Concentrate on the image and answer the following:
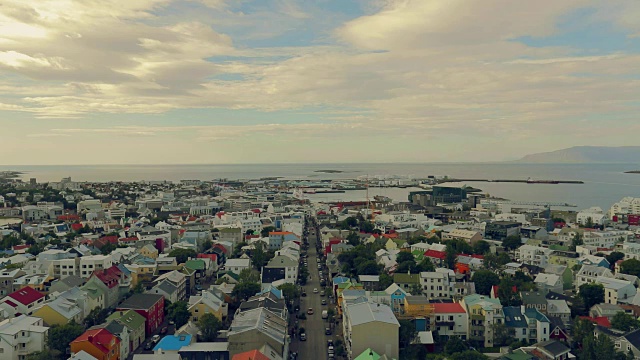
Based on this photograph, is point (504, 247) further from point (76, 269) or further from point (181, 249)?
point (76, 269)

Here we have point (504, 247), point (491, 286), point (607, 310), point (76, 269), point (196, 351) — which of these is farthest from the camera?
point (504, 247)

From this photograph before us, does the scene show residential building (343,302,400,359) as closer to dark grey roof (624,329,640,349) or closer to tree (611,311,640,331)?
dark grey roof (624,329,640,349)

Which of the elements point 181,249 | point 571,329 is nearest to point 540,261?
point 571,329

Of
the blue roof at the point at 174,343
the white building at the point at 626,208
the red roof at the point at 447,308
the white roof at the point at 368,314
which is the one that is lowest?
the blue roof at the point at 174,343

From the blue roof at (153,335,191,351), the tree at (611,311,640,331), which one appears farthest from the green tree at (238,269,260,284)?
the tree at (611,311,640,331)

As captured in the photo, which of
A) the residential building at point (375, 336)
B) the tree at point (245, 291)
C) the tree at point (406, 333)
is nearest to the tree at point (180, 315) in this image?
the tree at point (245, 291)

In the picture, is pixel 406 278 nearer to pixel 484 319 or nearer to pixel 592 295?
pixel 484 319

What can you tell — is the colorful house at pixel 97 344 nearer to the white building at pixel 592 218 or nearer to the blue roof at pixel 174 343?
the blue roof at pixel 174 343
